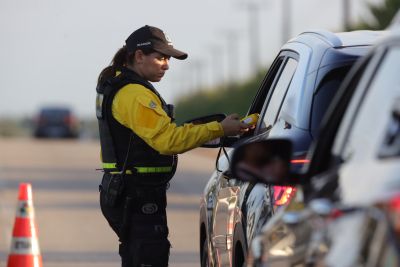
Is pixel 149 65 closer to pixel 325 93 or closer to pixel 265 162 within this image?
pixel 325 93

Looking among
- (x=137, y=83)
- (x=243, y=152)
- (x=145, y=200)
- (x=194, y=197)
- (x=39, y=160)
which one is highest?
(x=243, y=152)

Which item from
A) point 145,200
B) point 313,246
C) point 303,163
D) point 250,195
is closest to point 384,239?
point 313,246

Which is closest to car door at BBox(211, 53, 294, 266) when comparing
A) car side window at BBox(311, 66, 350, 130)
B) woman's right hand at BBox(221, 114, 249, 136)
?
woman's right hand at BBox(221, 114, 249, 136)

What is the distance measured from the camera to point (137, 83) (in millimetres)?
8031

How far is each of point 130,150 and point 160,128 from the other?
13.5 inches

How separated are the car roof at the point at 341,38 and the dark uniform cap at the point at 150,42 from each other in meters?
0.88

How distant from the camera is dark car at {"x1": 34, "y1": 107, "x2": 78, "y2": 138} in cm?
7138

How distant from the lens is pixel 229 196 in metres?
7.85

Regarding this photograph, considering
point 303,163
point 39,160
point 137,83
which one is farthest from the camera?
point 39,160

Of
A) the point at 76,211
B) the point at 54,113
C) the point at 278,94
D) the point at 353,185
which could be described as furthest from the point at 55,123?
the point at 353,185

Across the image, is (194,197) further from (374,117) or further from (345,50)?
(374,117)

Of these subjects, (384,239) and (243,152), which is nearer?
(384,239)

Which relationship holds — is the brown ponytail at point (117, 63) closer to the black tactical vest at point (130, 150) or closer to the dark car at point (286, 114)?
the black tactical vest at point (130, 150)

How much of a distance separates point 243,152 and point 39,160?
36582 millimetres
